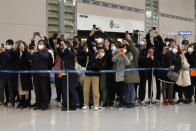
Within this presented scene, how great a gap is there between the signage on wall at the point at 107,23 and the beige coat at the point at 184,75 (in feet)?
29.5

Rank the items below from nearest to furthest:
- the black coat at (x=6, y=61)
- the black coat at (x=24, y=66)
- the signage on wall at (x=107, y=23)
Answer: the black coat at (x=24, y=66), the black coat at (x=6, y=61), the signage on wall at (x=107, y=23)

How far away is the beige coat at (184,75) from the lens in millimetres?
9344

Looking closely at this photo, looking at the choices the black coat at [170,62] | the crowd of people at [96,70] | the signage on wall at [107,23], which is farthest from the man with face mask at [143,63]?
the signage on wall at [107,23]

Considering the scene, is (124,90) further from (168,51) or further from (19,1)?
(19,1)

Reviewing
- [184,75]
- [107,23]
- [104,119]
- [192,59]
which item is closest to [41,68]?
[104,119]

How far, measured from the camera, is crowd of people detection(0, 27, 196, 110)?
8.45 m

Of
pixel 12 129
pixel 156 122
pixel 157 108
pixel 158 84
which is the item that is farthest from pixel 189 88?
pixel 12 129

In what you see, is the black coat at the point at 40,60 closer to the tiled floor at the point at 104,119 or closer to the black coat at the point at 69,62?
the black coat at the point at 69,62

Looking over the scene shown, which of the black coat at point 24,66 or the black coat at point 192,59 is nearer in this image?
the black coat at point 24,66

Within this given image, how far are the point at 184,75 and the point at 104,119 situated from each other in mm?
3436

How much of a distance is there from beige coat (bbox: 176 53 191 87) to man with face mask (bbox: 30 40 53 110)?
3.95 meters

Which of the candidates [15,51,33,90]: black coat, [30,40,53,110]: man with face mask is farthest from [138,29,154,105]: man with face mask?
[15,51,33,90]: black coat

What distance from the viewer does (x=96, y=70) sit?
8.33 metres

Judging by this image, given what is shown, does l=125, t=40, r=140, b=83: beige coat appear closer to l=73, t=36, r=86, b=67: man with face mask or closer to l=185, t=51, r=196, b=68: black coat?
l=73, t=36, r=86, b=67: man with face mask
